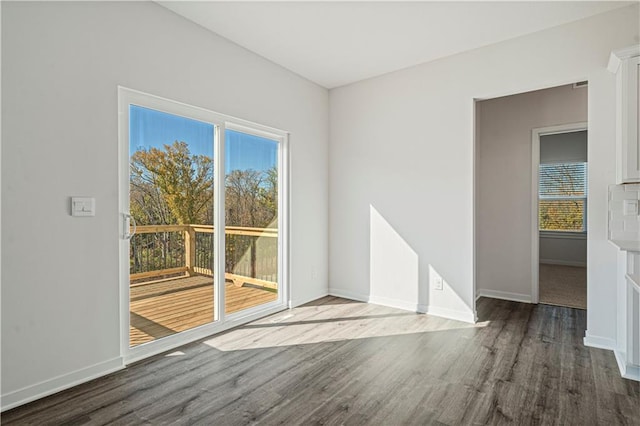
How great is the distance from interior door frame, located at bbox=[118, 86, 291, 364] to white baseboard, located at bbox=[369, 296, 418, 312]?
1.11 metres

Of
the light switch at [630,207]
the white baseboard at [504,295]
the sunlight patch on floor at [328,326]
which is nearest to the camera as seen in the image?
the light switch at [630,207]

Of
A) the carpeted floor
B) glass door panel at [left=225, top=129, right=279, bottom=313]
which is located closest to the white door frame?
the carpeted floor

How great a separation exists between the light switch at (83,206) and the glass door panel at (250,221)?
124cm

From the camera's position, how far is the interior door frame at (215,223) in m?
2.61

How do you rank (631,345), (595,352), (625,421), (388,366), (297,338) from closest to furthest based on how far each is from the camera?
1. (625,421)
2. (631,345)
3. (388,366)
4. (595,352)
5. (297,338)

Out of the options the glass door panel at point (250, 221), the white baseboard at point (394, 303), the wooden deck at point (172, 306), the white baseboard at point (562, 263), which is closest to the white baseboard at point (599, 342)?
the white baseboard at point (394, 303)

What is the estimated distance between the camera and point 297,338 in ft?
10.5

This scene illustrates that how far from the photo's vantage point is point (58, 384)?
2.24 meters

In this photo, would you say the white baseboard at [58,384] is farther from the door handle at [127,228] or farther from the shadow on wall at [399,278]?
the shadow on wall at [399,278]

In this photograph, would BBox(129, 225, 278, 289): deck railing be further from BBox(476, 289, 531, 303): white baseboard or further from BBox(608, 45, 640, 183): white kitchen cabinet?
BBox(608, 45, 640, 183): white kitchen cabinet

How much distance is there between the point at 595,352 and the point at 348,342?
2030 millimetres

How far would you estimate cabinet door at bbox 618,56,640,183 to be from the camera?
2.54 m

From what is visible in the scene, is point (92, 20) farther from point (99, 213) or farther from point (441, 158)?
point (441, 158)

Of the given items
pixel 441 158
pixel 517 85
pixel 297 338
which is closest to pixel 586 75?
pixel 517 85
